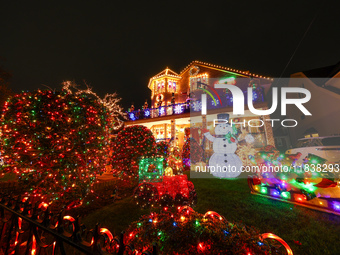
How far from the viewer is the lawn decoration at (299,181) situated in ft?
12.6

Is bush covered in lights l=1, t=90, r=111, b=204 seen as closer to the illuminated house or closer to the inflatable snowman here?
the inflatable snowman

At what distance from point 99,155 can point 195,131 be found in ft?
33.5

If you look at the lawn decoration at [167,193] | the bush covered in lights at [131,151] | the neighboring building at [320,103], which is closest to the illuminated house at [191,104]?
the neighboring building at [320,103]

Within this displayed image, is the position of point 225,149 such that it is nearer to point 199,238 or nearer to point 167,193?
point 167,193

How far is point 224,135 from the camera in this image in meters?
8.47

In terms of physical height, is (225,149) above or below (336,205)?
above

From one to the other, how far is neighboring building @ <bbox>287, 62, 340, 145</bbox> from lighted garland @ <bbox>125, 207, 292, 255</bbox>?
13.9 meters

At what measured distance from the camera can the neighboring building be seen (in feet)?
36.0

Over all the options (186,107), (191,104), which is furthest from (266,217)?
(186,107)

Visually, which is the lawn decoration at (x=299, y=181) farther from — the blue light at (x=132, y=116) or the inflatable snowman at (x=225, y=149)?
the blue light at (x=132, y=116)

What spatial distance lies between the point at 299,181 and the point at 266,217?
4.93 ft

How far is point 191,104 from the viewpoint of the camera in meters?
13.0

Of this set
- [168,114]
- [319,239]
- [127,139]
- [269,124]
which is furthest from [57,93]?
[269,124]

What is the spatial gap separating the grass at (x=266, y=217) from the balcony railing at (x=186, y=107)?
7941 millimetres
